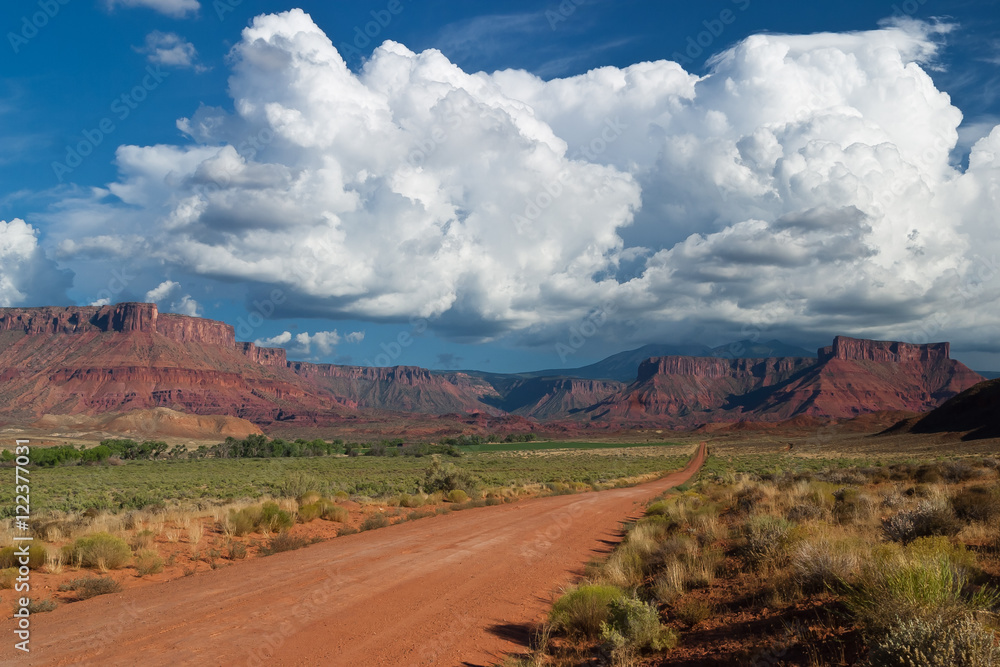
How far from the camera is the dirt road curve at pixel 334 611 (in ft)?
26.2

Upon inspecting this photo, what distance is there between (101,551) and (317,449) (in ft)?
292

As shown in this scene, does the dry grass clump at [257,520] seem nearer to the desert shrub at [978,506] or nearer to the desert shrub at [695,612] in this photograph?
the desert shrub at [695,612]

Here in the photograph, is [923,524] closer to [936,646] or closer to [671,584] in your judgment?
[671,584]

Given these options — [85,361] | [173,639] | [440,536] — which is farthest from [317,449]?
[85,361]

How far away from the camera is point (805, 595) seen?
7.86 m

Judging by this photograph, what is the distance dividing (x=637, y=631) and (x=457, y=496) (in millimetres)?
20801

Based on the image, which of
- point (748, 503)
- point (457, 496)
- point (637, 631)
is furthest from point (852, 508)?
point (457, 496)

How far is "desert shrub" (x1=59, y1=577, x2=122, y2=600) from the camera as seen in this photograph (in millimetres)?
11065

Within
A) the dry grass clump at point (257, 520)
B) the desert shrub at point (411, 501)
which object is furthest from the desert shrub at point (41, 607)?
the desert shrub at point (411, 501)

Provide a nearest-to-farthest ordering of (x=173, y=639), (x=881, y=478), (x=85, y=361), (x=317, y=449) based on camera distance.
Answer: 1. (x=173, y=639)
2. (x=881, y=478)
3. (x=317, y=449)
4. (x=85, y=361)

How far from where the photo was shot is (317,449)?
323 ft

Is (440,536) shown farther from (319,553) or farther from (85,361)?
(85,361)

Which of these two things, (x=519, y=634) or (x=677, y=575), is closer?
(x=519, y=634)

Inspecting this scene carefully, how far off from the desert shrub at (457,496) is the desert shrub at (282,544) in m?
11.2
